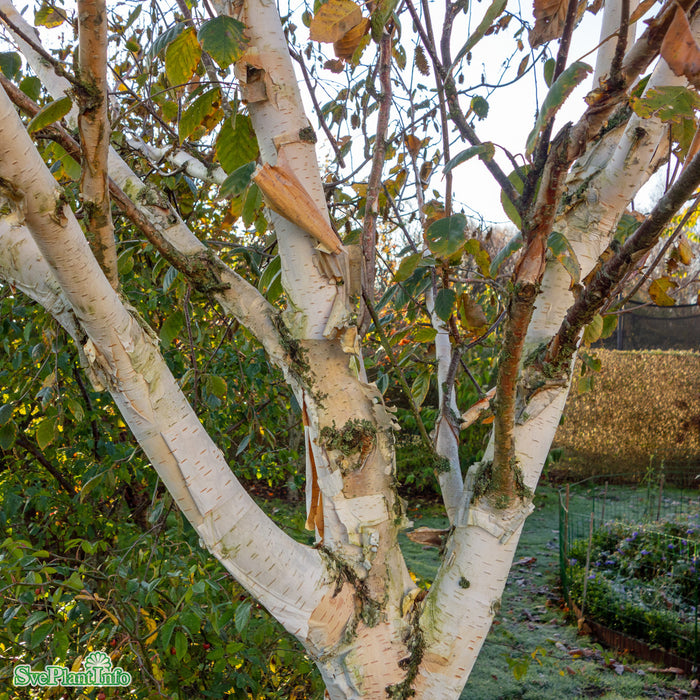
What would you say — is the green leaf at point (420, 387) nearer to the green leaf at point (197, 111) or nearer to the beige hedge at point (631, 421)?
the green leaf at point (197, 111)

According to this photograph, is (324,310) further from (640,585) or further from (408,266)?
(640,585)

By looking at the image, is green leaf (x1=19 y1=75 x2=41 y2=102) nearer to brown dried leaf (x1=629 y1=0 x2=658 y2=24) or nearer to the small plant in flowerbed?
brown dried leaf (x1=629 y1=0 x2=658 y2=24)

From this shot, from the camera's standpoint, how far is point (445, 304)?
1.42 m

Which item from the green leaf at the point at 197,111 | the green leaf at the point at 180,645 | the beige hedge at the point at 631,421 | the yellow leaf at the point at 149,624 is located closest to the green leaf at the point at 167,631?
the green leaf at the point at 180,645

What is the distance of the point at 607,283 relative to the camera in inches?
33.9

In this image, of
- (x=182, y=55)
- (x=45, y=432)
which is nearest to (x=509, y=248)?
(x=182, y=55)

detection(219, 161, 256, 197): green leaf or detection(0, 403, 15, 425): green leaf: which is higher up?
detection(219, 161, 256, 197): green leaf

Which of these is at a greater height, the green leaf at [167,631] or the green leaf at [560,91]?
the green leaf at [560,91]

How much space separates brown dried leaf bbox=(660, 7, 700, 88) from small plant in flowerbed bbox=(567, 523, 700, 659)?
3510 millimetres

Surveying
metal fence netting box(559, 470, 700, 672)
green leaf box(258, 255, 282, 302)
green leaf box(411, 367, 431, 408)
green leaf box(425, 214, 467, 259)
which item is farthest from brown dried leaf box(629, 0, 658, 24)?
metal fence netting box(559, 470, 700, 672)

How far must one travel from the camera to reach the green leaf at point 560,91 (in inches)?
29.6

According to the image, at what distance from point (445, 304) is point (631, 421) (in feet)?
25.7

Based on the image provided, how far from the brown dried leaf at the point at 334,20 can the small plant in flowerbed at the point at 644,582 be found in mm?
3570

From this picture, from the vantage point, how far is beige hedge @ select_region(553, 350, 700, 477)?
26.2 feet
